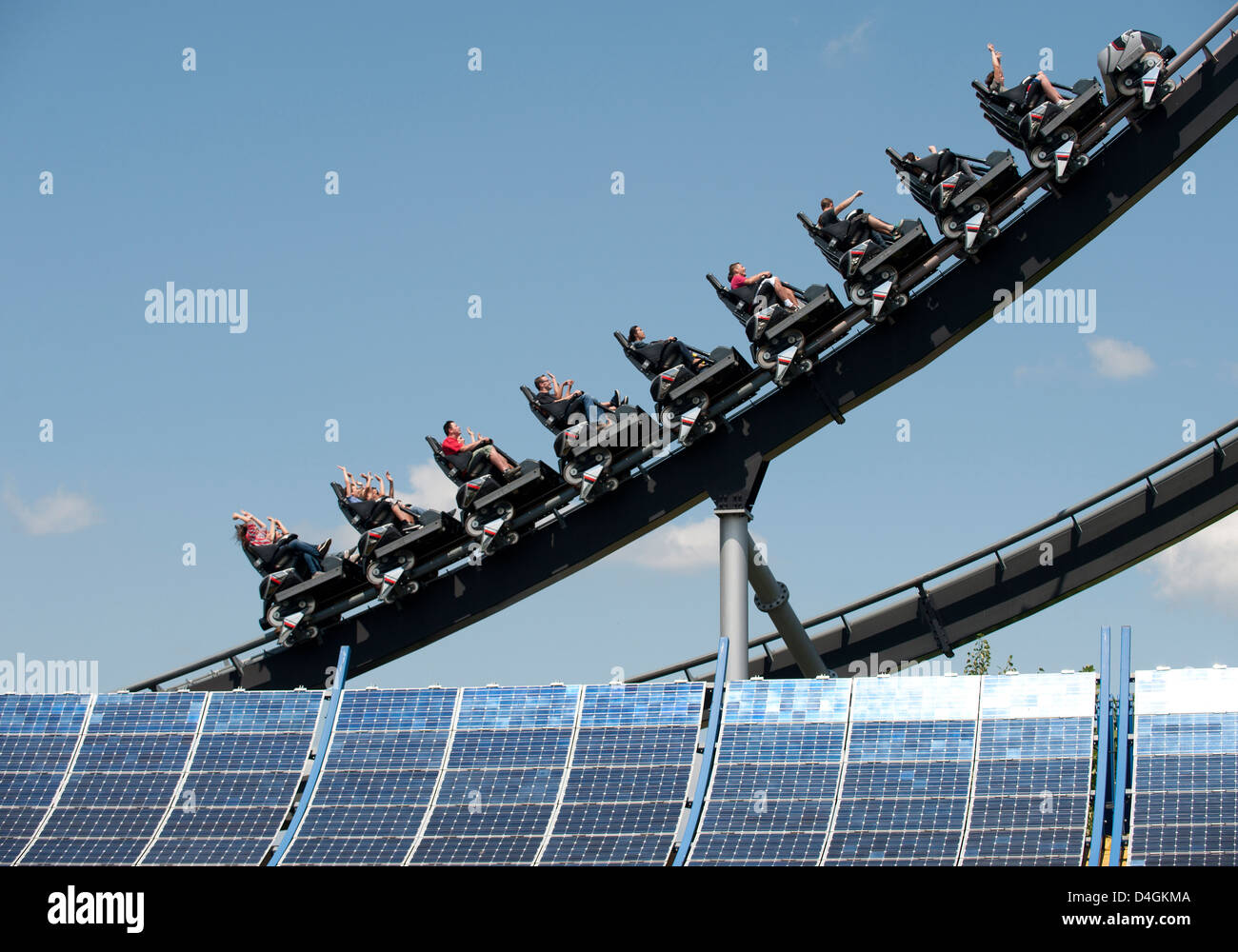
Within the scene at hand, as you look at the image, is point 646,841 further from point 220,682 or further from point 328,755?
point 220,682

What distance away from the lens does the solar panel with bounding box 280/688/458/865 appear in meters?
21.3

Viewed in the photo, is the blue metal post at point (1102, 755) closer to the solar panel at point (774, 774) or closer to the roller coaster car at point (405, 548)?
the solar panel at point (774, 774)

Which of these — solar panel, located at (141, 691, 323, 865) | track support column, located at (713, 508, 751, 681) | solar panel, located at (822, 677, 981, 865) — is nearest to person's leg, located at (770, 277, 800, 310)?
track support column, located at (713, 508, 751, 681)

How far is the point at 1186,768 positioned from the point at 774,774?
5372 mm

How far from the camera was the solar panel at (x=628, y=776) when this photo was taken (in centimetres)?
2030

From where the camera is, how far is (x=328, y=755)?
23172mm

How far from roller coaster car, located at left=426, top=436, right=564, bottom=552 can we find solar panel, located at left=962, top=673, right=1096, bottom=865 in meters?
8.55

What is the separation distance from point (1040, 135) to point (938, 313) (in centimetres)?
323

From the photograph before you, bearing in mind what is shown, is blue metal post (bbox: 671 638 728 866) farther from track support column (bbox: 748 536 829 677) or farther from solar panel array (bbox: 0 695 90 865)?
solar panel array (bbox: 0 695 90 865)

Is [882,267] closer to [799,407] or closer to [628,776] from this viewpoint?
[799,407]

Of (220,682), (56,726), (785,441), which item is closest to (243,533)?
(220,682)

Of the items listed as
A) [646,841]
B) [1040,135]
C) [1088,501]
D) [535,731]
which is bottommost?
[646,841]

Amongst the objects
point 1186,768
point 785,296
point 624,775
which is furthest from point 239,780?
point 1186,768

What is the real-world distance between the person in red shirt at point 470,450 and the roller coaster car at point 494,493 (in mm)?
53
